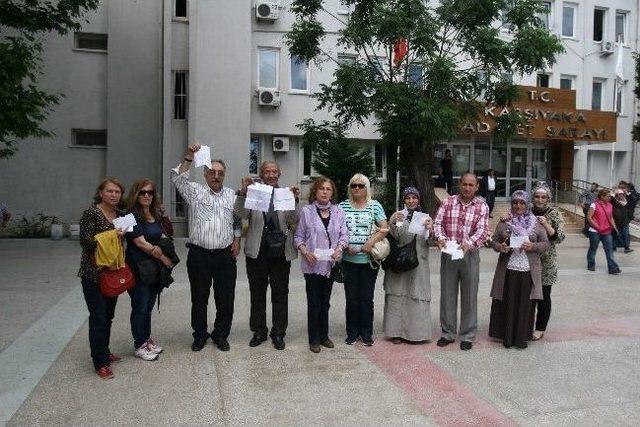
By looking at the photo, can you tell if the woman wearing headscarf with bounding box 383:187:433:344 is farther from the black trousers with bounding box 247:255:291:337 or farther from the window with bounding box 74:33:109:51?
the window with bounding box 74:33:109:51

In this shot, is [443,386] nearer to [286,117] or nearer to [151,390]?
[151,390]

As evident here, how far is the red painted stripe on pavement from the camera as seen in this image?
14.0ft

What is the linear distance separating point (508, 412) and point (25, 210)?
58.9ft

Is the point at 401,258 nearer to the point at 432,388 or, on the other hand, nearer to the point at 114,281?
the point at 432,388

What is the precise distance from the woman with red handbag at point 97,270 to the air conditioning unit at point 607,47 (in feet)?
83.4

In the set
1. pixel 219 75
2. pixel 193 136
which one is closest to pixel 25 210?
pixel 193 136

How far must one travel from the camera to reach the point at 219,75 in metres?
18.1

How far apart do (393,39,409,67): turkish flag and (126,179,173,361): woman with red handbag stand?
897 cm

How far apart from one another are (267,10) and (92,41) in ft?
19.5

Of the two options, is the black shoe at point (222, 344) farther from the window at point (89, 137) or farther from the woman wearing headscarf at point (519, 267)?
the window at point (89, 137)

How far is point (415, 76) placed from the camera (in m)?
13.7

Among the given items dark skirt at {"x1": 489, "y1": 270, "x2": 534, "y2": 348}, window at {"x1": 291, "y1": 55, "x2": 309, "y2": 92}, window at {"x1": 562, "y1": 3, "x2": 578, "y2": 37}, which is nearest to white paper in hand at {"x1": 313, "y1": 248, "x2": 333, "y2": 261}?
dark skirt at {"x1": 489, "y1": 270, "x2": 534, "y2": 348}

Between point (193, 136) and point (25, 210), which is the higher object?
point (193, 136)

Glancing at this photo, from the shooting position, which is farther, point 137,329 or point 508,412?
point 137,329
